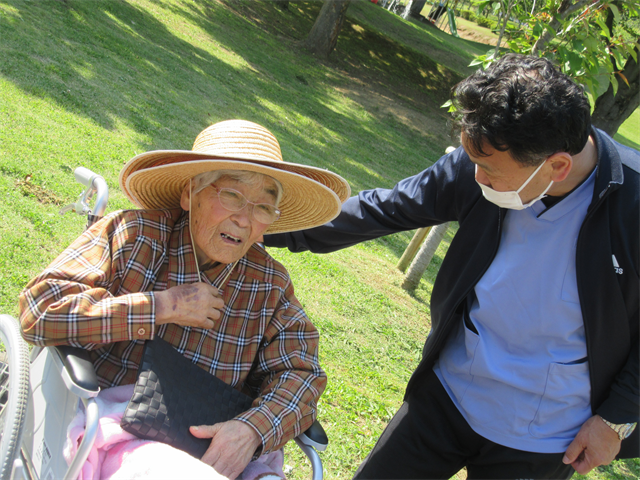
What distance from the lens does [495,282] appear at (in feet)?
7.02

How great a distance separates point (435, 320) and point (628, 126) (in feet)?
118

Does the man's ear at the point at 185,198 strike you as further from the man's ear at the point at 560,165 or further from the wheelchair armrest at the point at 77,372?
the man's ear at the point at 560,165

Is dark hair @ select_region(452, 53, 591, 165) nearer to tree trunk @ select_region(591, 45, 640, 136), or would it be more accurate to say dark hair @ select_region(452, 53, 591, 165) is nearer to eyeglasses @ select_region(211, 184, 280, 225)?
eyeglasses @ select_region(211, 184, 280, 225)

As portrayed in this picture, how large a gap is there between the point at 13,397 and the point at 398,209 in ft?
5.66

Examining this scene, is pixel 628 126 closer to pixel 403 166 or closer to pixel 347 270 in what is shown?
pixel 403 166

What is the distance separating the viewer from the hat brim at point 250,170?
2051 mm

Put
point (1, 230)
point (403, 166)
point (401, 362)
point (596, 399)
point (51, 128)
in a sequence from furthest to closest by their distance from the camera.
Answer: point (403, 166) → point (51, 128) → point (401, 362) → point (1, 230) → point (596, 399)

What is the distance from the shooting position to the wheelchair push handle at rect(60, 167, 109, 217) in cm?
218

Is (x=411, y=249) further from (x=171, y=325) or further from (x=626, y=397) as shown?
(x=171, y=325)

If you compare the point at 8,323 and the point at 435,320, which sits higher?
the point at 435,320

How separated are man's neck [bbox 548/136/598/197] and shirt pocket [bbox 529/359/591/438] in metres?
0.67

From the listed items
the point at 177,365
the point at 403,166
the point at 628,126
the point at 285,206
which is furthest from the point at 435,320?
the point at 628,126

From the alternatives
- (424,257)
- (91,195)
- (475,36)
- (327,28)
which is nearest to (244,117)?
(424,257)

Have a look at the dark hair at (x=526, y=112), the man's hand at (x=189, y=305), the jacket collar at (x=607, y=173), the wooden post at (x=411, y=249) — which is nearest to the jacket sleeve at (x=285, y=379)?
the man's hand at (x=189, y=305)
